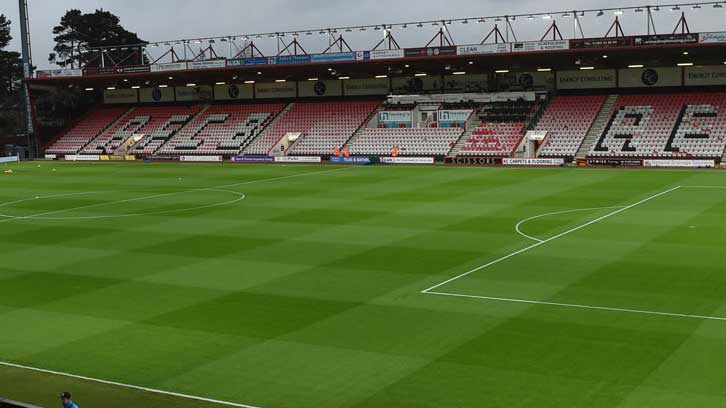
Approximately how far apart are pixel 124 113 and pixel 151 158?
14.4 m

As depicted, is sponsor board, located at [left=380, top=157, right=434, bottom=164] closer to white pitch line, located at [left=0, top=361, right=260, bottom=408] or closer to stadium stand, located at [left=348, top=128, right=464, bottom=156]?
stadium stand, located at [left=348, top=128, right=464, bottom=156]

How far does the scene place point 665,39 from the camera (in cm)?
5581

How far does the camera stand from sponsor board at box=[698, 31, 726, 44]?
5450cm

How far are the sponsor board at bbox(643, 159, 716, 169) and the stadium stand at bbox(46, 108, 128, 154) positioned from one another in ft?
184

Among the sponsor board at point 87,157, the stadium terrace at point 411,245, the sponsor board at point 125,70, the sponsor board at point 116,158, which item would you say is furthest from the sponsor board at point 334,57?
the sponsor board at point 87,157

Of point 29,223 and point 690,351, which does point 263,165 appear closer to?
point 29,223

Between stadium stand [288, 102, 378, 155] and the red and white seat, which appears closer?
the red and white seat

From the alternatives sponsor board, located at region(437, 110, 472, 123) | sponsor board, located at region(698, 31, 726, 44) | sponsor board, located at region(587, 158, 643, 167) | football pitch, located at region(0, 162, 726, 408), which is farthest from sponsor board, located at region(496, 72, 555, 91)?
football pitch, located at region(0, 162, 726, 408)

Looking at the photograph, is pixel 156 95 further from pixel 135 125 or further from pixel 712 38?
pixel 712 38

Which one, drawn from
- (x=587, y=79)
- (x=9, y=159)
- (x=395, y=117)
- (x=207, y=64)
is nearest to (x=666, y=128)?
(x=587, y=79)

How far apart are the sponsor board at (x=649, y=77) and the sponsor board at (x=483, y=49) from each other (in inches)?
484

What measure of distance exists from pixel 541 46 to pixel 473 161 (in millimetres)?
9749

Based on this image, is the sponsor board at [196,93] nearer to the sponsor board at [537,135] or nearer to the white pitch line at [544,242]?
the sponsor board at [537,135]

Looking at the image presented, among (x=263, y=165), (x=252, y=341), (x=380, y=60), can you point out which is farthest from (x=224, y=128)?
(x=252, y=341)
